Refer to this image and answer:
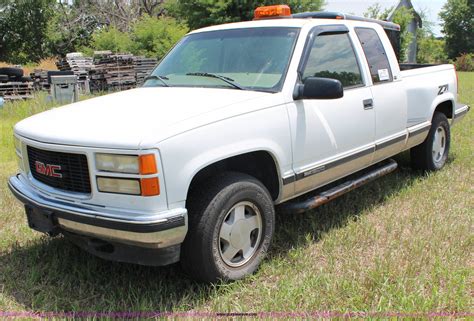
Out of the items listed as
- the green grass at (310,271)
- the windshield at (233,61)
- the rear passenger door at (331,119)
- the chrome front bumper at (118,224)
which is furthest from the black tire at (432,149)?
the chrome front bumper at (118,224)

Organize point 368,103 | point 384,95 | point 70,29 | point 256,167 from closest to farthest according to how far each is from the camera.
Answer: point 256,167 → point 368,103 → point 384,95 → point 70,29

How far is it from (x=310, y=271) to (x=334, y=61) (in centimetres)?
188

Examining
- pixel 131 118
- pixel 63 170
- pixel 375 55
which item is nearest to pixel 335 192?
pixel 375 55

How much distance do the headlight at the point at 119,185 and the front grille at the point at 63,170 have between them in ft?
0.44

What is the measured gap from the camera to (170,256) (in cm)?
291

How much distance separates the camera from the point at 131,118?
305cm

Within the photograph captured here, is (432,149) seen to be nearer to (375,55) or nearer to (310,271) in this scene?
(375,55)

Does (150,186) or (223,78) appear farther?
(223,78)

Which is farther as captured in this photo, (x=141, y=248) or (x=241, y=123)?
(x=241, y=123)

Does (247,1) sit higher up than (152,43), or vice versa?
(247,1)

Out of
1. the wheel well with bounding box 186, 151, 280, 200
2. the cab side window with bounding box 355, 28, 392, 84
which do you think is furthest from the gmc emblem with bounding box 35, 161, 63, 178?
the cab side window with bounding box 355, 28, 392, 84

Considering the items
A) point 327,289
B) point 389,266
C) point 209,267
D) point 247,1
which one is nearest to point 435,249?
point 389,266

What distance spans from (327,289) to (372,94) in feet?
6.79

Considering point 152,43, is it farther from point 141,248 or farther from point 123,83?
point 141,248
